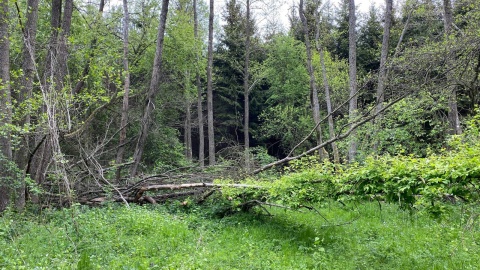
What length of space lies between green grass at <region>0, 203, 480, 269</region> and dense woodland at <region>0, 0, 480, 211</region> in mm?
771

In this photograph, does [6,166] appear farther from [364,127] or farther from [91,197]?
[364,127]

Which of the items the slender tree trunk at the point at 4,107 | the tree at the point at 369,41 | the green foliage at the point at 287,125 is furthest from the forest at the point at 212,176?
the tree at the point at 369,41

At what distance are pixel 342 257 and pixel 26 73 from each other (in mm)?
7972

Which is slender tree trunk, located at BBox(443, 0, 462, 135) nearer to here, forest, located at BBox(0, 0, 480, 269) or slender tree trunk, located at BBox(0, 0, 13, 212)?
forest, located at BBox(0, 0, 480, 269)

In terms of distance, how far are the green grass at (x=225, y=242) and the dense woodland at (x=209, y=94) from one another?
30.3 inches

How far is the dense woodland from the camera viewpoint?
7051 mm

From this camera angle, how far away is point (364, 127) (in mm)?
11461

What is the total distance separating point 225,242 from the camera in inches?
234

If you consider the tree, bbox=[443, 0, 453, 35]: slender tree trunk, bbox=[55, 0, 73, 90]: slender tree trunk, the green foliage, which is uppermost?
the tree

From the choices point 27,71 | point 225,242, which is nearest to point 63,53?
point 27,71

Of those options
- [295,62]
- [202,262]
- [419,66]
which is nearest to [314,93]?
[419,66]

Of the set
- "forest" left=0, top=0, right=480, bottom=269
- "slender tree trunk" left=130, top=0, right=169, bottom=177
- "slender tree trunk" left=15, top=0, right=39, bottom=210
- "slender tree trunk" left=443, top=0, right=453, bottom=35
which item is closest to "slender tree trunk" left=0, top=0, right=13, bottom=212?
"forest" left=0, top=0, right=480, bottom=269

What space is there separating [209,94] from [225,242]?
12.6m

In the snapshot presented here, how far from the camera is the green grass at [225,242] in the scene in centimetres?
462
